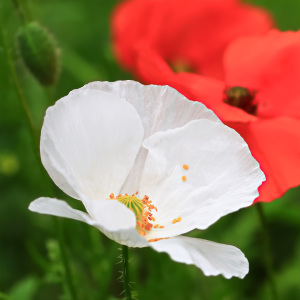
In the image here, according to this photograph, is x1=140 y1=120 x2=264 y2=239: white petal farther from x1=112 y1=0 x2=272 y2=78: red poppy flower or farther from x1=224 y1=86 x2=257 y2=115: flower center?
x1=112 y1=0 x2=272 y2=78: red poppy flower

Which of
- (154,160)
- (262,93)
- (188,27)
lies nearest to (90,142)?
(154,160)

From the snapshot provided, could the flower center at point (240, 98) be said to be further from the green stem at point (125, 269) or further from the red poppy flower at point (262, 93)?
the green stem at point (125, 269)

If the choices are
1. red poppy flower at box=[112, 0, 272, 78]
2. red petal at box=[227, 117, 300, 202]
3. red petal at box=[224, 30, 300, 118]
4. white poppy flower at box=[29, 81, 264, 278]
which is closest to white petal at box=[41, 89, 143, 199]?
white poppy flower at box=[29, 81, 264, 278]

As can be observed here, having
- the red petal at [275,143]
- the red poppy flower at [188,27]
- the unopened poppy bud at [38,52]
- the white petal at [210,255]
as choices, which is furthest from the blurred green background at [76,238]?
the white petal at [210,255]

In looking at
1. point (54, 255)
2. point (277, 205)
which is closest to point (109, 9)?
point (277, 205)

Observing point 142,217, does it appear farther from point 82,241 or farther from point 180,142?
point 82,241
